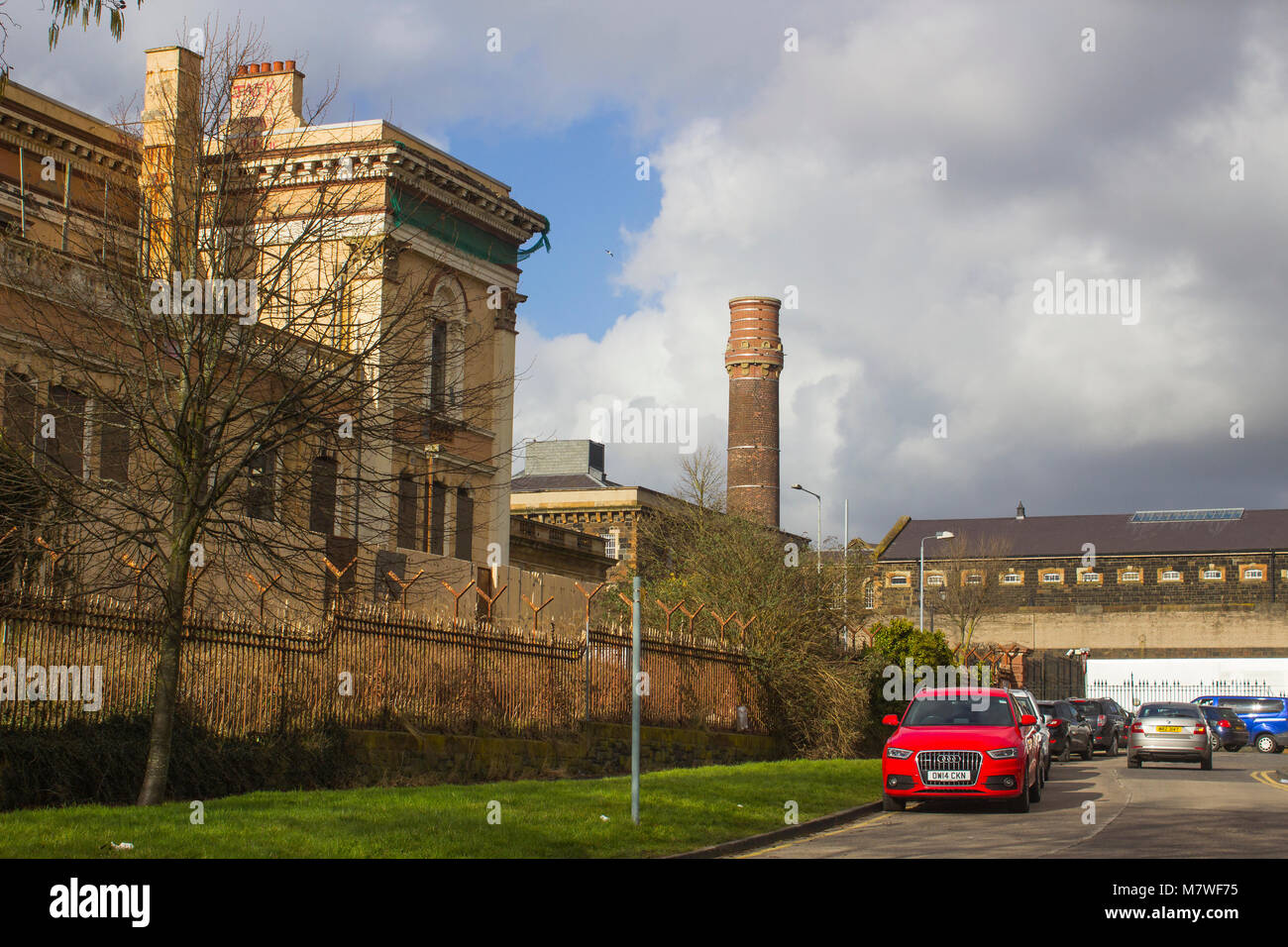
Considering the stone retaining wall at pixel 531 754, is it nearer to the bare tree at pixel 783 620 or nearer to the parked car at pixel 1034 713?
the bare tree at pixel 783 620

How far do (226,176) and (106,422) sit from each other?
2923mm

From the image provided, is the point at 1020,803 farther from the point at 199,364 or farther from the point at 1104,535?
the point at 1104,535

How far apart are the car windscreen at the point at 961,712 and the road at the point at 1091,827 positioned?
1131 mm

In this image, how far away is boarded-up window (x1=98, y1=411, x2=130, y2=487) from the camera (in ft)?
47.6

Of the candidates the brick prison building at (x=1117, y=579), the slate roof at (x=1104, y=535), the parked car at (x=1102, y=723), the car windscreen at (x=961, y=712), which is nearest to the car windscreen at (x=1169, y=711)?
the parked car at (x=1102, y=723)

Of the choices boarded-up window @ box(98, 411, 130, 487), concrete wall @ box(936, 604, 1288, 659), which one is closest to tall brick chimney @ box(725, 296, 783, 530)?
concrete wall @ box(936, 604, 1288, 659)

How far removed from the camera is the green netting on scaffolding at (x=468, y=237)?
31406mm

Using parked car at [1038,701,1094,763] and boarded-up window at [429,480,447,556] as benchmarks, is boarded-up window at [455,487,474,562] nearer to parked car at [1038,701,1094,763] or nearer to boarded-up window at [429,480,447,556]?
boarded-up window at [429,480,447,556]

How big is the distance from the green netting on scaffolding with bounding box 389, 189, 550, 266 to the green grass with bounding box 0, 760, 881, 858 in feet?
52.3

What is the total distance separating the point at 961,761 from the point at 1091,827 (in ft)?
7.68

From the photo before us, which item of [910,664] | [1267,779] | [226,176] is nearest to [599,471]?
[910,664]

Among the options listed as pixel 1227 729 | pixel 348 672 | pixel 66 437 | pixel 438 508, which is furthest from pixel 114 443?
pixel 1227 729
